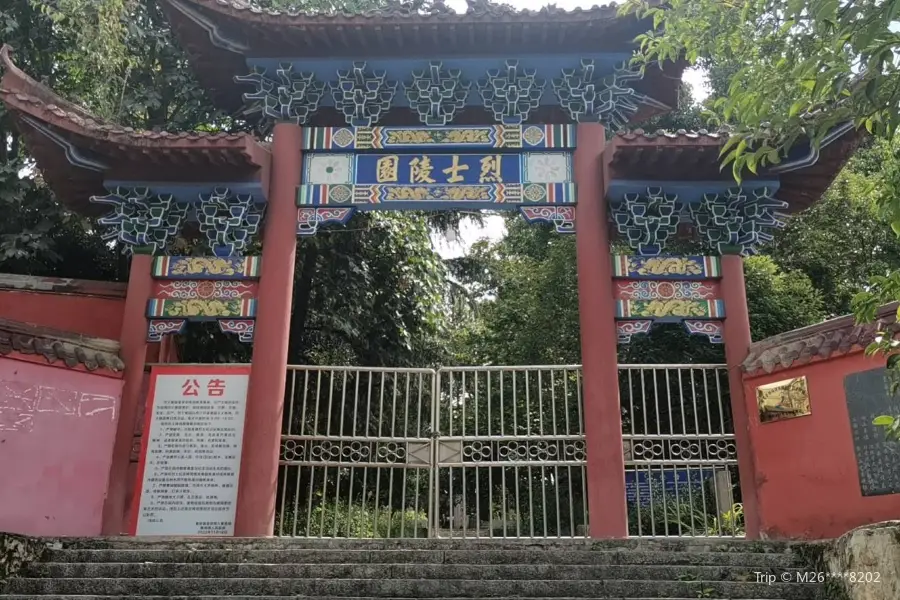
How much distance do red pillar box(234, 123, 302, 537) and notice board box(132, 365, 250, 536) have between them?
16 centimetres

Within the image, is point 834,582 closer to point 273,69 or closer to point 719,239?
point 719,239

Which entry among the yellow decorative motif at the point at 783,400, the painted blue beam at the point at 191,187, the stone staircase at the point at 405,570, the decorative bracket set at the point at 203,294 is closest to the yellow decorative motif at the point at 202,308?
the decorative bracket set at the point at 203,294

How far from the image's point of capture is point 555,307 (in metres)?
12.7

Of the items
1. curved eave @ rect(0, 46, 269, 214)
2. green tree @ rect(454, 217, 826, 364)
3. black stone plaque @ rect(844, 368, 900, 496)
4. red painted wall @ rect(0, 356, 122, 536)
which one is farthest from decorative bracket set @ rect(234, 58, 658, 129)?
green tree @ rect(454, 217, 826, 364)

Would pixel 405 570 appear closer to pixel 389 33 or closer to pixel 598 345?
pixel 598 345

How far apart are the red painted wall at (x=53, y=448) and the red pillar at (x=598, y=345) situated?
4098 mm

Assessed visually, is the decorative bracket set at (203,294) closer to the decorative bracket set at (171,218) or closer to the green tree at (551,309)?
the decorative bracket set at (171,218)

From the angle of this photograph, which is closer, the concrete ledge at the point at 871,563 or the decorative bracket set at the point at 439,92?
the concrete ledge at the point at 871,563

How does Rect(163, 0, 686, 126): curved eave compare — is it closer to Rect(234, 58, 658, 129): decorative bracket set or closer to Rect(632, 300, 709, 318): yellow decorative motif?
Rect(234, 58, 658, 129): decorative bracket set

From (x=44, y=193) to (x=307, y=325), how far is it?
392 centimetres

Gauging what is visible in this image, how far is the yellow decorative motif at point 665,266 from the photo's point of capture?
273 inches

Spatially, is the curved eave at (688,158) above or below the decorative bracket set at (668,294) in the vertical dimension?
above

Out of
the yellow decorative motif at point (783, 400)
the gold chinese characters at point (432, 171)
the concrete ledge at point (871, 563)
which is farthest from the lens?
the gold chinese characters at point (432, 171)

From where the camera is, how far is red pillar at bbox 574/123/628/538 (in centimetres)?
638
